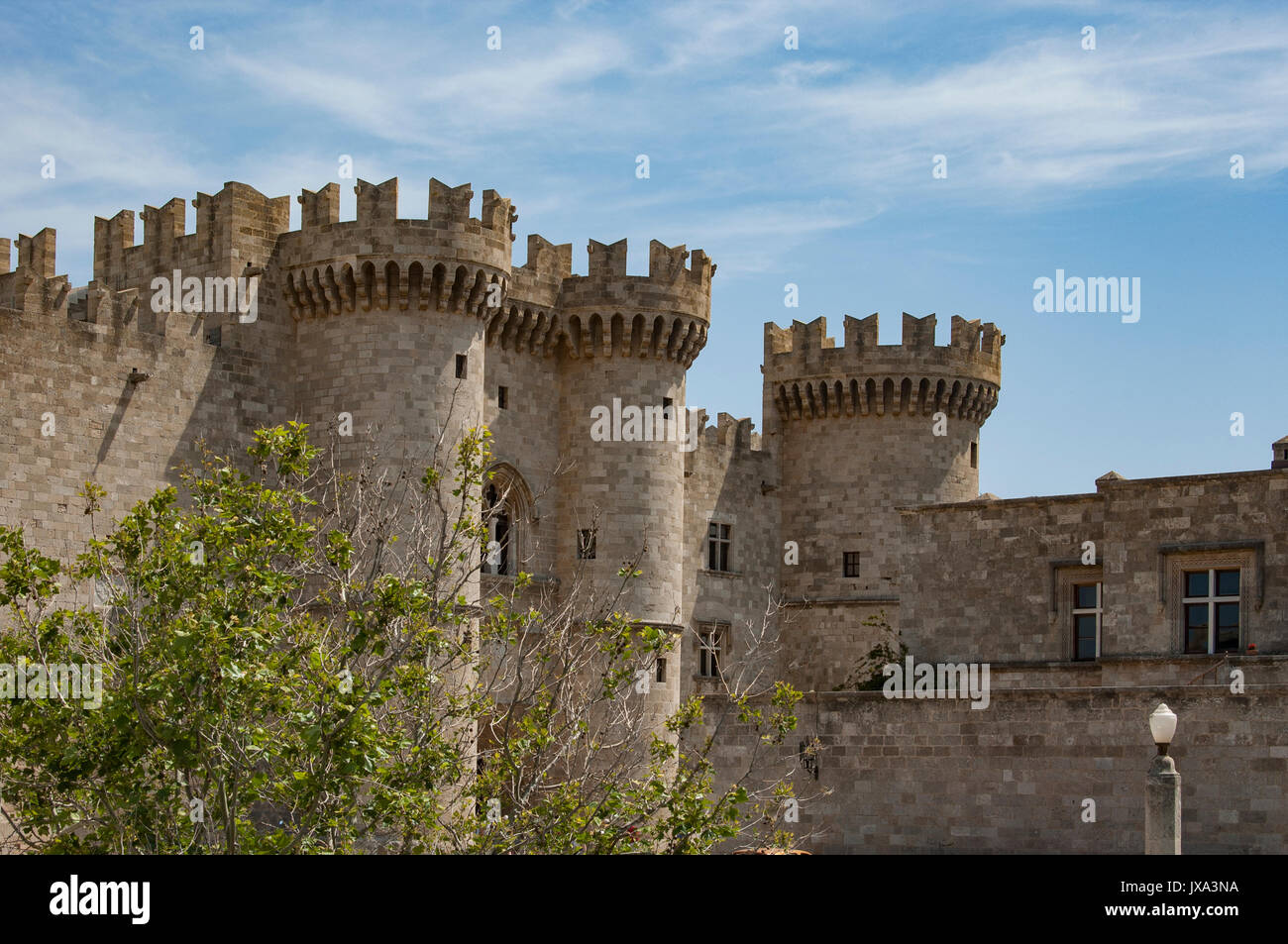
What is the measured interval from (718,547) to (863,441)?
14.5 feet

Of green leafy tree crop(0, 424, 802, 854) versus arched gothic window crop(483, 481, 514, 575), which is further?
arched gothic window crop(483, 481, 514, 575)

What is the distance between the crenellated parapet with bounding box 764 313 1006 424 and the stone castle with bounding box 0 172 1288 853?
70 millimetres

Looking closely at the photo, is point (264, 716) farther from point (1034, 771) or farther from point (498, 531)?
point (498, 531)

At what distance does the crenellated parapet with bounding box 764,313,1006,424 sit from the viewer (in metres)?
42.2

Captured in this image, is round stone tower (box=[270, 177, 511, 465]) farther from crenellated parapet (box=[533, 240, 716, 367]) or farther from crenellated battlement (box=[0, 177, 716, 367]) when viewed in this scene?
crenellated parapet (box=[533, 240, 716, 367])

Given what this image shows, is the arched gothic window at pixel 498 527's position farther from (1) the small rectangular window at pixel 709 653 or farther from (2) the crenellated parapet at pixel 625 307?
(1) the small rectangular window at pixel 709 653

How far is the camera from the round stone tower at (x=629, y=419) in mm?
36062

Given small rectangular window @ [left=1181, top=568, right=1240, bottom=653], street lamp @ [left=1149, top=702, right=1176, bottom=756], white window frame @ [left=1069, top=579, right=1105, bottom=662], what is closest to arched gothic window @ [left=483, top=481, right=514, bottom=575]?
white window frame @ [left=1069, top=579, right=1105, bottom=662]

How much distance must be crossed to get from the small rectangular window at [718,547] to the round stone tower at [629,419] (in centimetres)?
348

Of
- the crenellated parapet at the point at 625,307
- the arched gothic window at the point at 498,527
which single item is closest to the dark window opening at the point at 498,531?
the arched gothic window at the point at 498,527

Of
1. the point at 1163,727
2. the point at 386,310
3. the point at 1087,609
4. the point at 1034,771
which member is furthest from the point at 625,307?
the point at 1163,727

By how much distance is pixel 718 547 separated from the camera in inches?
1601
